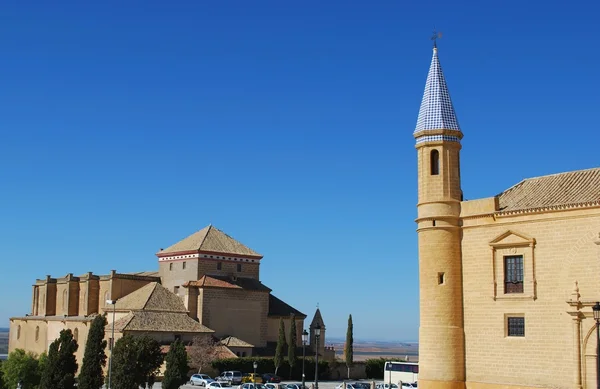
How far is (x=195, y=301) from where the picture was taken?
59.7 metres

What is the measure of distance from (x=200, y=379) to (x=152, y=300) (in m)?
11.0

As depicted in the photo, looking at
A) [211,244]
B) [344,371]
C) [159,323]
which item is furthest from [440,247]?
[211,244]

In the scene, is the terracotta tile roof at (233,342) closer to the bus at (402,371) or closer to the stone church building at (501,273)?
the bus at (402,371)

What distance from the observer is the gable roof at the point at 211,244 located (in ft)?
205

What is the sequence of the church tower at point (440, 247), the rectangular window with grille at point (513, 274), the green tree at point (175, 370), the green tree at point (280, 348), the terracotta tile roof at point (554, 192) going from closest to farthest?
the terracotta tile roof at point (554, 192), the rectangular window with grille at point (513, 274), the church tower at point (440, 247), the green tree at point (175, 370), the green tree at point (280, 348)

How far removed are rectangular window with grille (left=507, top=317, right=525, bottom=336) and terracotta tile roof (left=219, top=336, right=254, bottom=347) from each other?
2988cm

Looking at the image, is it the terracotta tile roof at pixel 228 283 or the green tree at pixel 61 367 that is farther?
the terracotta tile roof at pixel 228 283

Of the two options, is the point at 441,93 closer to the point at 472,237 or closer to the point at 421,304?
the point at 472,237

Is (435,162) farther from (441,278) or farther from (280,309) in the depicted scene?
(280,309)

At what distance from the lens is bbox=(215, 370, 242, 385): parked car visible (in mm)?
51000

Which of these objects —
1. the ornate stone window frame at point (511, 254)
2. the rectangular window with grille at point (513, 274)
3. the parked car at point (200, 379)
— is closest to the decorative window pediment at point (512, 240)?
the ornate stone window frame at point (511, 254)

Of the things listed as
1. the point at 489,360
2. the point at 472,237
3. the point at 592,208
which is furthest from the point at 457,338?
the point at 592,208

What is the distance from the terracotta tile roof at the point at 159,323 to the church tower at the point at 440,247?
26246 mm

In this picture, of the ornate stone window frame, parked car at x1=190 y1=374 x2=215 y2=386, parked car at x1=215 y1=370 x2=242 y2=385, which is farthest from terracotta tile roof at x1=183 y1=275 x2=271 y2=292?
the ornate stone window frame
